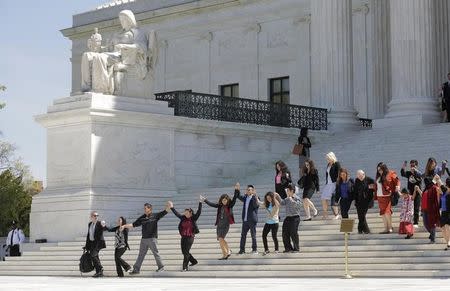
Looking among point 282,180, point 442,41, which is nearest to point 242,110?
point 442,41

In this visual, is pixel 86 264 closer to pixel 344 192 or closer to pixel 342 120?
pixel 344 192

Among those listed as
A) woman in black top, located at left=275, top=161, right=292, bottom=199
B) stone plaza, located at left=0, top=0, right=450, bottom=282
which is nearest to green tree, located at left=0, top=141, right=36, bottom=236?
stone plaza, located at left=0, top=0, right=450, bottom=282

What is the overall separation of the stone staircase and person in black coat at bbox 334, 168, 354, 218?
50cm

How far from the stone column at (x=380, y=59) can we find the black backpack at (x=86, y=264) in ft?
67.6

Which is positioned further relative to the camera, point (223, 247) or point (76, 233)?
point (76, 233)

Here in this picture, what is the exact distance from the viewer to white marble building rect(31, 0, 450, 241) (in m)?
30.8

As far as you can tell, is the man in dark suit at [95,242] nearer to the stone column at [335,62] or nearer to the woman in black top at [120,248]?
the woman in black top at [120,248]

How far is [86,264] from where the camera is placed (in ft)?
83.0
